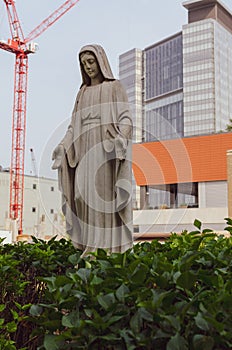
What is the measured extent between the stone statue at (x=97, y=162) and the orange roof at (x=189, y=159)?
72.6 ft

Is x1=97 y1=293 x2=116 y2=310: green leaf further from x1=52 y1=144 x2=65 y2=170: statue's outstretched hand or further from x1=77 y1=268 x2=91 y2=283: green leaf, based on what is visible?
x1=52 y1=144 x2=65 y2=170: statue's outstretched hand

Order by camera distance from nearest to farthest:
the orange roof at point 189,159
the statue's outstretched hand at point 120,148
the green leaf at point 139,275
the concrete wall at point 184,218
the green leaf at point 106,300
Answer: the green leaf at point 106,300, the green leaf at point 139,275, the statue's outstretched hand at point 120,148, the orange roof at point 189,159, the concrete wall at point 184,218

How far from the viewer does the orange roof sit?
91.1 ft

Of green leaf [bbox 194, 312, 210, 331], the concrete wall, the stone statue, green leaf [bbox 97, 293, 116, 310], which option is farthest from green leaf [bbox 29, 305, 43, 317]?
the concrete wall

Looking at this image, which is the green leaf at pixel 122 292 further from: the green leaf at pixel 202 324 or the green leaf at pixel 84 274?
the green leaf at pixel 202 324

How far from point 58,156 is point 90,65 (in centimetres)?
87

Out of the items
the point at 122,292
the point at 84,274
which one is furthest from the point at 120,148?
the point at 122,292

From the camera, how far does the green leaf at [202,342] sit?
1.56 metres

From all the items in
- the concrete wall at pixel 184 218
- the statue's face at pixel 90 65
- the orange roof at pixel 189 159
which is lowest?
the concrete wall at pixel 184 218

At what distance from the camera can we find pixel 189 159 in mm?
28938

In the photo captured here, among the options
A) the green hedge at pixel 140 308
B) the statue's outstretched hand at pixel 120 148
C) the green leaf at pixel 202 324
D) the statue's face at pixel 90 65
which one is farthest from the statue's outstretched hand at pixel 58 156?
the green leaf at pixel 202 324

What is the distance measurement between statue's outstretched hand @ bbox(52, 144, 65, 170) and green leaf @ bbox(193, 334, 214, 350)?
9.64 feet

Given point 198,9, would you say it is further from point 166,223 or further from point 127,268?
point 127,268

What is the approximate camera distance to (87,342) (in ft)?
5.91
